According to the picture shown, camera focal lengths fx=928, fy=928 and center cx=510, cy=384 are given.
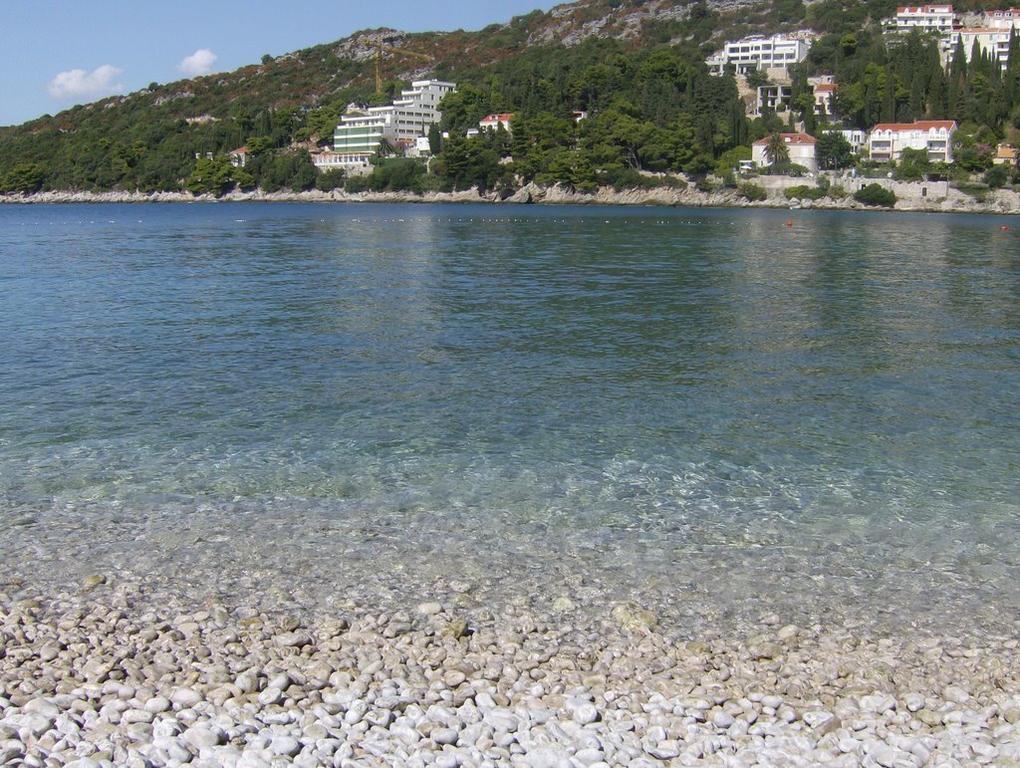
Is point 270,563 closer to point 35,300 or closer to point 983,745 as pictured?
point 983,745

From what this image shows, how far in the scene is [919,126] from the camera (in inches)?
4353

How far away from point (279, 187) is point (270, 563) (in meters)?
146

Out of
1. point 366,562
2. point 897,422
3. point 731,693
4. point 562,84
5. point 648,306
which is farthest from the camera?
point 562,84

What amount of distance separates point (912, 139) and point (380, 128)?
87.3 metres

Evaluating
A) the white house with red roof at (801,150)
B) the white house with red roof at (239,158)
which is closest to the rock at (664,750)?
the white house with red roof at (801,150)

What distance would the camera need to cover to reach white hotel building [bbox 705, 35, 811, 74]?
160 m

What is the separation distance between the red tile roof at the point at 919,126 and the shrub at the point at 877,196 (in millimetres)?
16589

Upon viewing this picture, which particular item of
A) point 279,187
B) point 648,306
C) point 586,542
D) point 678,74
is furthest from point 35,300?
point 678,74

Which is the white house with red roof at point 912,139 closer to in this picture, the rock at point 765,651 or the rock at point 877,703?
the rock at point 765,651

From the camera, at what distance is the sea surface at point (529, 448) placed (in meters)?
7.93

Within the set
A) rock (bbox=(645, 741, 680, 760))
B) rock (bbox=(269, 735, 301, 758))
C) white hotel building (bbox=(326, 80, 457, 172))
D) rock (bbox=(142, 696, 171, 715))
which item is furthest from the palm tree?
rock (bbox=(269, 735, 301, 758))

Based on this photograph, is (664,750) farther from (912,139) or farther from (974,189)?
(912,139)

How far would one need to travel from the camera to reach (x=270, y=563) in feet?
26.6

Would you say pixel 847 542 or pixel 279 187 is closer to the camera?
pixel 847 542
